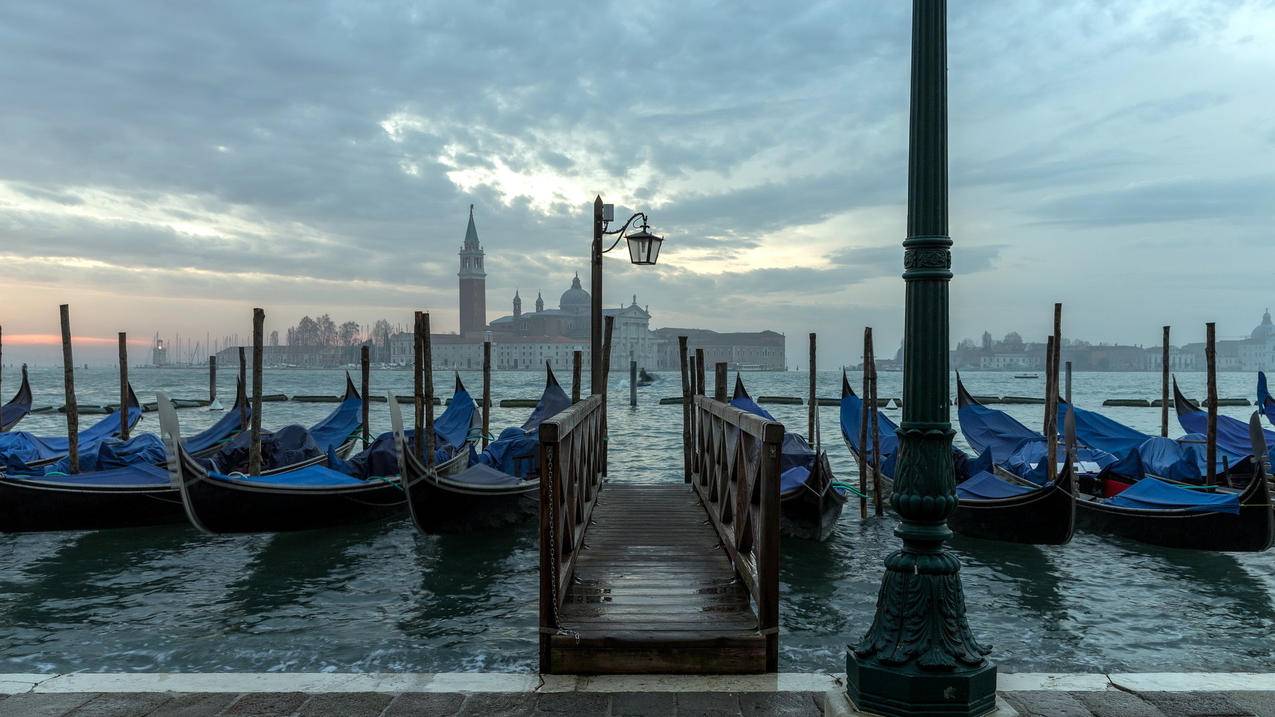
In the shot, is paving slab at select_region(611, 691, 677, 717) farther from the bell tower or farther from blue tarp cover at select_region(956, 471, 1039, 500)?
the bell tower

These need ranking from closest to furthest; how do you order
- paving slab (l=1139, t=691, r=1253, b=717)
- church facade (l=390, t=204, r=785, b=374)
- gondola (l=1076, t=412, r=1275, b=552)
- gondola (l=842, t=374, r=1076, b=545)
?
1. paving slab (l=1139, t=691, r=1253, b=717)
2. gondola (l=1076, t=412, r=1275, b=552)
3. gondola (l=842, t=374, r=1076, b=545)
4. church facade (l=390, t=204, r=785, b=374)

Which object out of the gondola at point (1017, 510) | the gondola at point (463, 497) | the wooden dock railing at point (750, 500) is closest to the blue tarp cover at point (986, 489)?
the gondola at point (1017, 510)

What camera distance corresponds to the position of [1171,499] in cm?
797

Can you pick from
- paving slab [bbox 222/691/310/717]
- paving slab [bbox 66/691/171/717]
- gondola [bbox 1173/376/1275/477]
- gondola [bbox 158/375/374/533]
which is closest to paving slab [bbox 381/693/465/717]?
paving slab [bbox 222/691/310/717]

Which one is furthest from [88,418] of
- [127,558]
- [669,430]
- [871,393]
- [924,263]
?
[924,263]

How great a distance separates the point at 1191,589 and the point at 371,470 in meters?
7.82

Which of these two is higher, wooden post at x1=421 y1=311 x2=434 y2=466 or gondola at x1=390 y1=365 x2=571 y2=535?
wooden post at x1=421 y1=311 x2=434 y2=466

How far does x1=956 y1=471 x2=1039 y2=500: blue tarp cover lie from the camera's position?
27.2ft

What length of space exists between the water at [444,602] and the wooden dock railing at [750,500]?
90cm

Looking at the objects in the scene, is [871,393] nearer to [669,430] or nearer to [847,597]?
[847,597]

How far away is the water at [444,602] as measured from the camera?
497 cm

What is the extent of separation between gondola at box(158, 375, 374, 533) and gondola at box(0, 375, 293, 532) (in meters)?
0.38

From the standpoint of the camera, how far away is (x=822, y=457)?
840 cm

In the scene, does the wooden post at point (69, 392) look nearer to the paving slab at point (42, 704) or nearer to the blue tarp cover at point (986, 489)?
the paving slab at point (42, 704)
